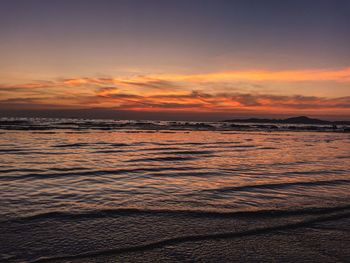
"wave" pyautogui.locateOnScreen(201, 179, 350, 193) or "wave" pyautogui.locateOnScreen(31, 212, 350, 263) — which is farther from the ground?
"wave" pyautogui.locateOnScreen(31, 212, 350, 263)

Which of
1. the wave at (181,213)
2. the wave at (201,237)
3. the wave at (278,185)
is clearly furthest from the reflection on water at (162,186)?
the wave at (201,237)

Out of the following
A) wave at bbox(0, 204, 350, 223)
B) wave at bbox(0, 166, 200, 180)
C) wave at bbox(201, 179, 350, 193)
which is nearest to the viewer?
wave at bbox(0, 204, 350, 223)

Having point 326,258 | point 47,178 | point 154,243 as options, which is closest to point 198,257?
point 154,243

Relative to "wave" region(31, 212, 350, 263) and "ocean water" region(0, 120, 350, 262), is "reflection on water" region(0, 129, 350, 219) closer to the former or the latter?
"ocean water" region(0, 120, 350, 262)

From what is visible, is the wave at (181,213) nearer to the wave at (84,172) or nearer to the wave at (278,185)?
the wave at (278,185)

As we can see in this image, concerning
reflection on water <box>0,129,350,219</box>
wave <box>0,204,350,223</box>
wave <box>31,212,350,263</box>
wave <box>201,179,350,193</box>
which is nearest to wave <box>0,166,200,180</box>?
reflection on water <box>0,129,350,219</box>

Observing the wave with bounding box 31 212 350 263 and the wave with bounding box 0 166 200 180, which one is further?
the wave with bounding box 0 166 200 180

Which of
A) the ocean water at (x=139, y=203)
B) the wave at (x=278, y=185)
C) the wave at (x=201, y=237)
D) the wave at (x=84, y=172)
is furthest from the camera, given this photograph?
the wave at (x=84, y=172)

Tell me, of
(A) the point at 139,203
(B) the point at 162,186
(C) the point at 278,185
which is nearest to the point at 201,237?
(A) the point at 139,203

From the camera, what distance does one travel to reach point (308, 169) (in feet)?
37.6

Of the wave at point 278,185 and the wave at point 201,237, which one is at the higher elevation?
the wave at point 201,237

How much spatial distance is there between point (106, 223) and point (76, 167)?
6.31m

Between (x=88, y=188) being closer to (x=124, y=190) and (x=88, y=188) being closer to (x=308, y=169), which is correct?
(x=124, y=190)

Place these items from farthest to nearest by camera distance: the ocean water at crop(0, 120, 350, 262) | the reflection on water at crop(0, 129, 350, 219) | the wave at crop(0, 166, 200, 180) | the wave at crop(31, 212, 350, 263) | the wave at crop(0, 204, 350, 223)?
1. the wave at crop(0, 166, 200, 180)
2. the reflection on water at crop(0, 129, 350, 219)
3. the wave at crop(0, 204, 350, 223)
4. the ocean water at crop(0, 120, 350, 262)
5. the wave at crop(31, 212, 350, 263)
